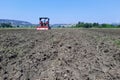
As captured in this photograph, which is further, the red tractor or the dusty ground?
the red tractor

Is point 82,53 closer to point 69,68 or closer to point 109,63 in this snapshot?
point 109,63

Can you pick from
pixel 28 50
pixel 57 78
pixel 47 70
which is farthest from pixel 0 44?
pixel 57 78

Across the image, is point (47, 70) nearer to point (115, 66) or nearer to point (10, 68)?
point (10, 68)

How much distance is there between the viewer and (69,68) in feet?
30.1

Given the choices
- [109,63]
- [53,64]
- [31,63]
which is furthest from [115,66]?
[31,63]

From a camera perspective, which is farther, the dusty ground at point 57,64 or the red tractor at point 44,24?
the red tractor at point 44,24

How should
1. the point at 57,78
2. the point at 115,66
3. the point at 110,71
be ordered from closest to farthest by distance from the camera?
the point at 57,78
the point at 110,71
the point at 115,66

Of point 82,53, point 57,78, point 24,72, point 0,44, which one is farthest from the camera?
point 0,44

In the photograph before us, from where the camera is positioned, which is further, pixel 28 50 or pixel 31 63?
pixel 28 50

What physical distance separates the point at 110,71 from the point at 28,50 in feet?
12.2

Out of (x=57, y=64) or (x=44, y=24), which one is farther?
(x=44, y=24)

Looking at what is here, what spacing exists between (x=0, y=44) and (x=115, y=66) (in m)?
5.25

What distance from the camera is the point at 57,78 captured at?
823 cm

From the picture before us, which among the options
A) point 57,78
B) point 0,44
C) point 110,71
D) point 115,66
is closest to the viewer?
point 57,78
